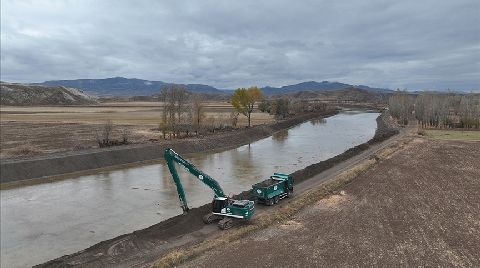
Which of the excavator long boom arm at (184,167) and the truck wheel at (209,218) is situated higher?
the excavator long boom arm at (184,167)

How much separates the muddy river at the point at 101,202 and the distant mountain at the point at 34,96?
14298cm

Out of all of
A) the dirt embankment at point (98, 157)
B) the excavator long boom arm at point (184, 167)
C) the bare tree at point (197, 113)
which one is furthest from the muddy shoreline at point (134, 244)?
the bare tree at point (197, 113)

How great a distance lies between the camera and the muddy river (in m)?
22.9

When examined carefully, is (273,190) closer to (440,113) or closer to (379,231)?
(379,231)

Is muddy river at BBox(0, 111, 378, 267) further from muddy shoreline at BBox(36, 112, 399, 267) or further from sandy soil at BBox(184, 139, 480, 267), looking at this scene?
sandy soil at BBox(184, 139, 480, 267)

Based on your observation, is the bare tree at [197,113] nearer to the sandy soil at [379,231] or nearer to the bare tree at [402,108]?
the sandy soil at [379,231]

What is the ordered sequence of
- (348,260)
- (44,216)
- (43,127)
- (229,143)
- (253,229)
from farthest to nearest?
(43,127) → (229,143) → (44,216) → (253,229) → (348,260)

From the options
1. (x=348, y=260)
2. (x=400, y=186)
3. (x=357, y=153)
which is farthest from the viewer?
(x=357, y=153)

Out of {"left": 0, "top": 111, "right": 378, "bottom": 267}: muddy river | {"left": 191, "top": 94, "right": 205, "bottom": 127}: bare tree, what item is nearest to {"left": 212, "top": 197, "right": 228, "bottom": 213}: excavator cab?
{"left": 0, "top": 111, "right": 378, "bottom": 267}: muddy river

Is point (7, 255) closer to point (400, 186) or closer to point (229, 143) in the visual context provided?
point (400, 186)

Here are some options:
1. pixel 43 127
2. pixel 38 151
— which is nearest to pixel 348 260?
pixel 38 151

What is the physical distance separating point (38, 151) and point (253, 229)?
3493cm

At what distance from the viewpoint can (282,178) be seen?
30.0 metres

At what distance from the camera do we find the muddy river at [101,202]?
75.1 feet
